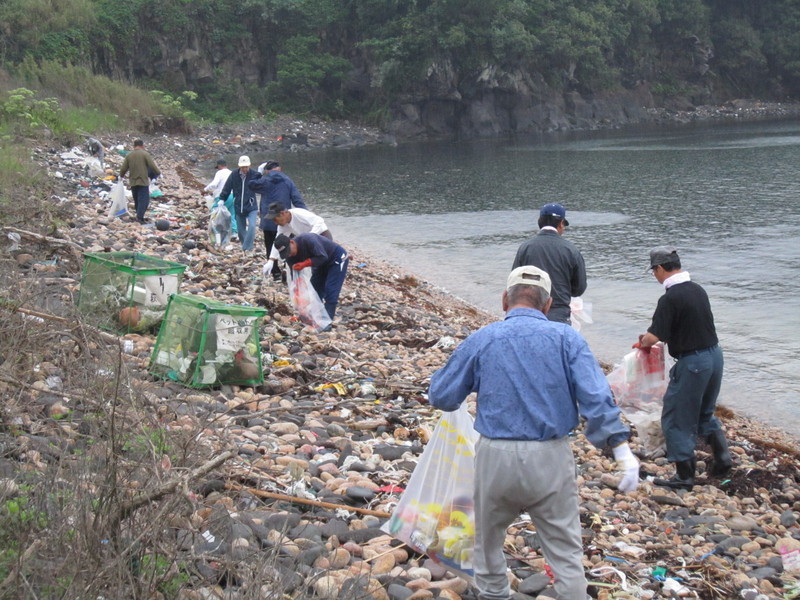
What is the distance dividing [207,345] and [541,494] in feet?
11.6

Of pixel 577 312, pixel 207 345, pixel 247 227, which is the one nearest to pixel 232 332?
pixel 207 345

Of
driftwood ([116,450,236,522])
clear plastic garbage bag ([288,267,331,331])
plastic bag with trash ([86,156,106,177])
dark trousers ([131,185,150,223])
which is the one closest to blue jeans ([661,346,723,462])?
driftwood ([116,450,236,522])

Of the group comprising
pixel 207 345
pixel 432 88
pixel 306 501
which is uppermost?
pixel 432 88

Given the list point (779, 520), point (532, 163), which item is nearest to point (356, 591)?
point (779, 520)

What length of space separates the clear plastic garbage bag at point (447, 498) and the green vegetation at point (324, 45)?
49124 mm

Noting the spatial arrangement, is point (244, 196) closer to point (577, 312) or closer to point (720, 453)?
point (577, 312)

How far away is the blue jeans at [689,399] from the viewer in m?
5.99

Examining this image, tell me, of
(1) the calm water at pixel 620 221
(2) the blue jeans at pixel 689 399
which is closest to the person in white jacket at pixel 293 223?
(1) the calm water at pixel 620 221

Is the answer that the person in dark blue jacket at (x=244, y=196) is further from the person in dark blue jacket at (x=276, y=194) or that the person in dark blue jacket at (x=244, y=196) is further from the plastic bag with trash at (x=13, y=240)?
→ the plastic bag with trash at (x=13, y=240)

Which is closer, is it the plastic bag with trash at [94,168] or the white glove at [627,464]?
the white glove at [627,464]

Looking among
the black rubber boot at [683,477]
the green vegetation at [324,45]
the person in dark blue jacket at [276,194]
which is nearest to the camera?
the black rubber boot at [683,477]

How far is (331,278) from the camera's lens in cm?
945

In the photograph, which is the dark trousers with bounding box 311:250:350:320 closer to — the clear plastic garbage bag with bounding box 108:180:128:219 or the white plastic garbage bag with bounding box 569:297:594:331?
the white plastic garbage bag with bounding box 569:297:594:331

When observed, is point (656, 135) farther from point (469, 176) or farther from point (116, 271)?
point (116, 271)
